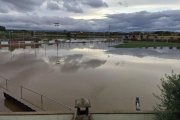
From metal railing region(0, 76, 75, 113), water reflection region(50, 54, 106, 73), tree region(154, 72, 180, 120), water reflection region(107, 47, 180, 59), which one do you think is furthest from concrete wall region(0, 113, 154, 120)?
water reflection region(107, 47, 180, 59)

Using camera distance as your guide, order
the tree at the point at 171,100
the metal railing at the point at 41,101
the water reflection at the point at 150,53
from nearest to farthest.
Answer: the tree at the point at 171,100 → the metal railing at the point at 41,101 → the water reflection at the point at 150,53

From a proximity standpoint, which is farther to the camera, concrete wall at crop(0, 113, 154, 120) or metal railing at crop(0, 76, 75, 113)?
metal railing at crop(0, 76, 75, 113)

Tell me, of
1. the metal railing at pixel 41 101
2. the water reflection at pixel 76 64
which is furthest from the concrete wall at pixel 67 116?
the water reflection at pixel 76 64

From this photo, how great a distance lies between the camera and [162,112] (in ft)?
27.3

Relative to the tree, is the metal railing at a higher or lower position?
lower

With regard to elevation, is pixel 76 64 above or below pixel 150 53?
above

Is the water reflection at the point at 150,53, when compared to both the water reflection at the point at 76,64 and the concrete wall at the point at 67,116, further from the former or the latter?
the concrete wall at the point at 67,116

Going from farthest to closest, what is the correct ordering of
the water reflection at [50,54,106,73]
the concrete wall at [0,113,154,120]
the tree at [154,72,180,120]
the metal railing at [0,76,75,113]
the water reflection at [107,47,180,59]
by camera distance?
the water reflection at [107,47,180,59] → the water reflection at [50,54,106,73] → the metal railing at [0,76,75,113] → the concrete wall at [0,113,154,120] → the tree at [154,72,180,120]

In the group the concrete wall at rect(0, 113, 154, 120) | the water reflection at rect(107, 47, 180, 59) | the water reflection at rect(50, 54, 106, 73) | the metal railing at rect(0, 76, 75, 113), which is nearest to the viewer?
the concrete wall at rect(0, 113, 154, 120)

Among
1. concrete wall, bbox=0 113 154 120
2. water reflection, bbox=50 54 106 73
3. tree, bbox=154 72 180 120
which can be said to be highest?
tree, bbox=154 72 180 120

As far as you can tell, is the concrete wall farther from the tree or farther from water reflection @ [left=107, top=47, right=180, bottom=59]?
water reflection @ [left=107, top=47, right=180, bottom=59]

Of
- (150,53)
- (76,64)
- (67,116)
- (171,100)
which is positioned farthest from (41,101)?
(150,53)

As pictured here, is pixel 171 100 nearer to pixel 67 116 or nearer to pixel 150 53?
pixel 67 116

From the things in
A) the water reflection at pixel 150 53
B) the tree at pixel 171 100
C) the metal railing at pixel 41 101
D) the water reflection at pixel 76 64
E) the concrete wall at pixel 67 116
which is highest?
the tree at pixel 171 100
